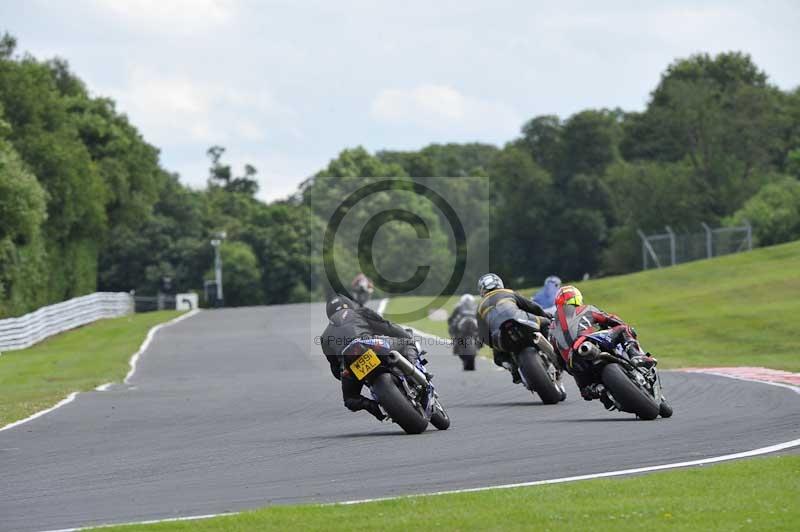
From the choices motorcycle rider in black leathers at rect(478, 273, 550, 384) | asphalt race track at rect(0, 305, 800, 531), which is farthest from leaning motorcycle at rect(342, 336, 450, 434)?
motorcycle rider in black leathers at rect(478, 273, 550, 384)

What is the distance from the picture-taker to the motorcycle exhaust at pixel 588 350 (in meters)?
13.9

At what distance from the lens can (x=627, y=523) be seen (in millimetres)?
8078

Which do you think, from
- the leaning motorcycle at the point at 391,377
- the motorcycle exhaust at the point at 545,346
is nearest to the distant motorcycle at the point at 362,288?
the motorcycle exhaust at the point at 545,346

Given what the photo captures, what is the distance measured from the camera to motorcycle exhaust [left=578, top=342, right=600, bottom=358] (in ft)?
45.6

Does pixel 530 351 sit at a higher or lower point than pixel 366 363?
lower

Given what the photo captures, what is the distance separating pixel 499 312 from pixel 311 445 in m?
4.16

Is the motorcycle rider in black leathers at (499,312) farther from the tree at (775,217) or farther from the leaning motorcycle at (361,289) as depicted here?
the tree at (775,217)

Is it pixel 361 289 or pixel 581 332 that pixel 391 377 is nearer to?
pixel 581 332

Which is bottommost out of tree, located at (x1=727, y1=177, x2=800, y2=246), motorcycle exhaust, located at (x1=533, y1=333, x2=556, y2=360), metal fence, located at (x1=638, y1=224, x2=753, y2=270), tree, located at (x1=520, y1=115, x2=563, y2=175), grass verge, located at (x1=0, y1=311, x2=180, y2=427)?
grass verge, located at (x1=0, y1=311, x2=180, y2=427)

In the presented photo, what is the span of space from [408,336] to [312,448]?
5.04 feet

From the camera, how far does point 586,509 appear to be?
856cm

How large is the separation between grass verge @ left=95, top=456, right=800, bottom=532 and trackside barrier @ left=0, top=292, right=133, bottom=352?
31444mm

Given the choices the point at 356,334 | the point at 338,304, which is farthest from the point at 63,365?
the point at 356,334

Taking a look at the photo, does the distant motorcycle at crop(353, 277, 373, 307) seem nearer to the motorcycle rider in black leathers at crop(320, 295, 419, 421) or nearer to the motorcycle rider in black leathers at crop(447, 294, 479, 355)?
the motorcycle rider in black leathers at crop(447, 294, 479, 355)
